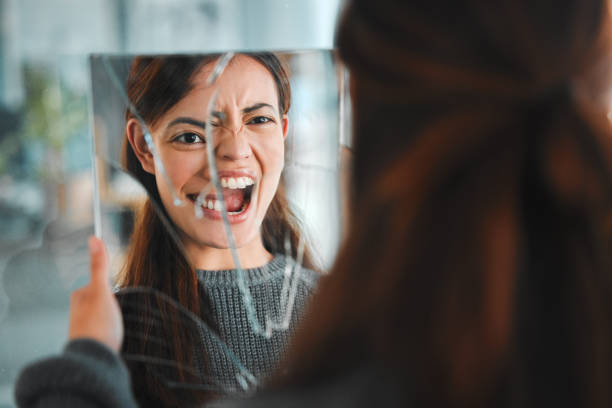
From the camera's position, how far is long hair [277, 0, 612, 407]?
1.49ft

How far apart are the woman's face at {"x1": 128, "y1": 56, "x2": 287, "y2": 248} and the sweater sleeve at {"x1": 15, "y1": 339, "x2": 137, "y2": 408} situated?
0.32 m

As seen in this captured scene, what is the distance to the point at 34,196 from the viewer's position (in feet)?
3.89

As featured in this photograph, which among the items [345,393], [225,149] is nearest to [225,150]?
[225,149]

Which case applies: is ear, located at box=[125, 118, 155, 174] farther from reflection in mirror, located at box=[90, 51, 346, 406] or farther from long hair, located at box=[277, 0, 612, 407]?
long hair, located at box=[277, 0, 612, 407]

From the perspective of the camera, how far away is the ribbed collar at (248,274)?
1.03 m

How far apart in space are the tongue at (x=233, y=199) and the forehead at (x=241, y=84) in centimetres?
14

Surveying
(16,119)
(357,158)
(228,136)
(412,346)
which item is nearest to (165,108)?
(228,136)

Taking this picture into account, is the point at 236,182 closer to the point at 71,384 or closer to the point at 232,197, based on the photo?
the point at 232,197

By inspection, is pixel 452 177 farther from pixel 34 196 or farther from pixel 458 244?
pixel 34 196

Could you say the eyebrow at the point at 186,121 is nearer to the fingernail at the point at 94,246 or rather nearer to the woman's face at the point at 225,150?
the woman's face at the point at 225,150

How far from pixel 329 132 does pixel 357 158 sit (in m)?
0.59

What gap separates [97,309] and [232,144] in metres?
0.34

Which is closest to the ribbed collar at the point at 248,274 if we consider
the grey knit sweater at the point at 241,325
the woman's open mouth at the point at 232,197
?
the grey knit sweater at the point at 241,325

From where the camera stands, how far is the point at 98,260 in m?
1.01
